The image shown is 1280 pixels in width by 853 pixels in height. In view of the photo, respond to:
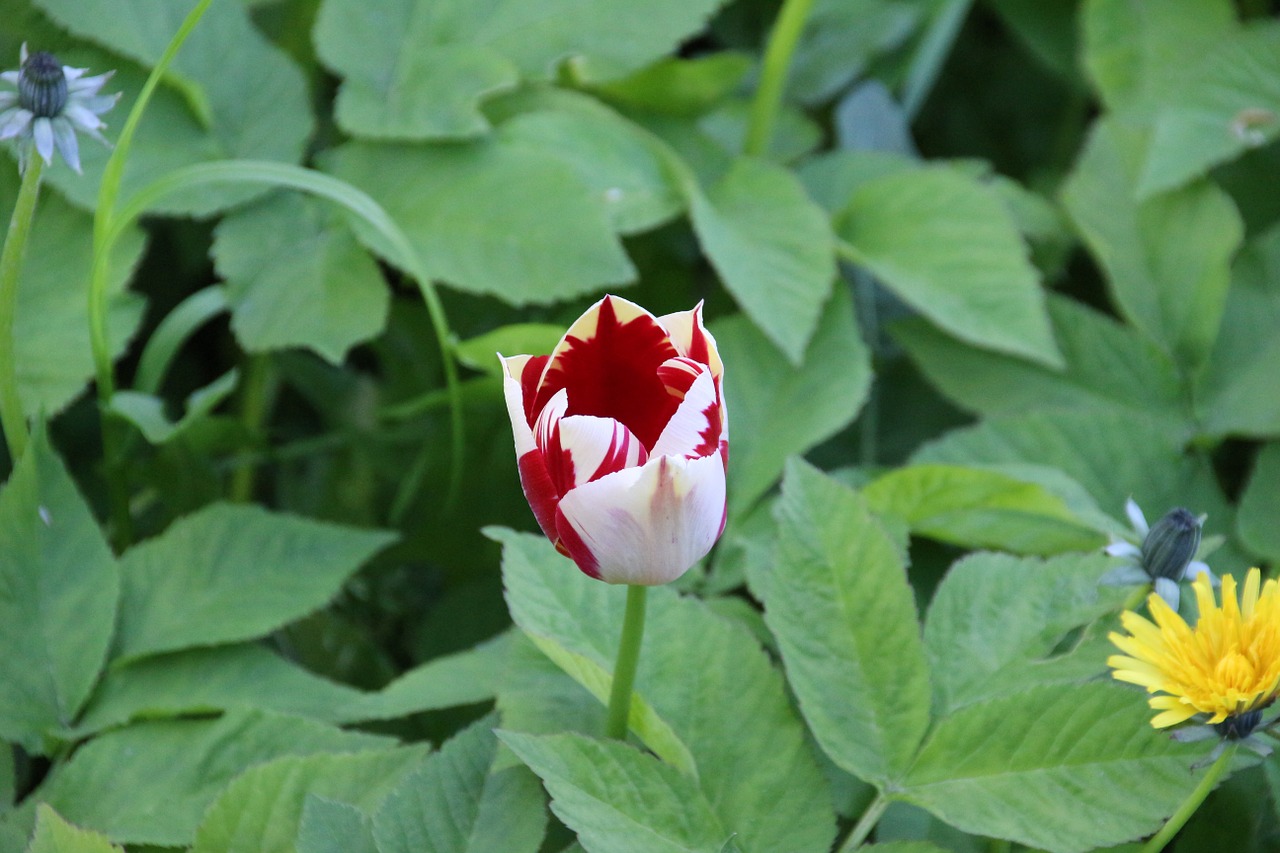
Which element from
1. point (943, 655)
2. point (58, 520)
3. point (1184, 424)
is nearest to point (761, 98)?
point (1184, 424)

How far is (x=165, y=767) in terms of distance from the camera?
0.70m

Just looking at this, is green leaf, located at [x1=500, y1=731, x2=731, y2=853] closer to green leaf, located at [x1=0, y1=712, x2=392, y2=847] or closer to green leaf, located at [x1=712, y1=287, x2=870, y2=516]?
green leaf, located at [x1=0, y1=712, x2=392, y2=847]

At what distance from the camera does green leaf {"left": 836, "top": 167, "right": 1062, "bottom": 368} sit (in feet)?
3.27

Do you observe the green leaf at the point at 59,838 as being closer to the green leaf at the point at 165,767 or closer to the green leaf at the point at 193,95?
the green leaf at the point at 165,767

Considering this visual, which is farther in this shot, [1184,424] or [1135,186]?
[1135,186]

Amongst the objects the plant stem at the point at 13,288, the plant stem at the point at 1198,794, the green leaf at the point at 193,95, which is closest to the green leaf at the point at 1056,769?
the plant stem at the point at 1198,794

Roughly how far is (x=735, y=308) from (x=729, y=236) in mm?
155

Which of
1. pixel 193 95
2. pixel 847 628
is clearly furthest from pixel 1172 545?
pixel 193 95

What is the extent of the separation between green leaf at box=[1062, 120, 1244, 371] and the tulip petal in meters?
0.70

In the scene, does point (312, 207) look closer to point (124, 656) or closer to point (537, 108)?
point (537, 108)

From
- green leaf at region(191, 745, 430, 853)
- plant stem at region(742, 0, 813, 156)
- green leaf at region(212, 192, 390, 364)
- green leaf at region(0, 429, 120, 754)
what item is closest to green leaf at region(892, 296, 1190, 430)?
plant stem at region(742, 0, 813, 156)

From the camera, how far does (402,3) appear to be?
1026 millimetres

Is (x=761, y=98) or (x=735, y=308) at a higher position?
(x=761, y=98)

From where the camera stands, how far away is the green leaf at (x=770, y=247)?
3.13ft
